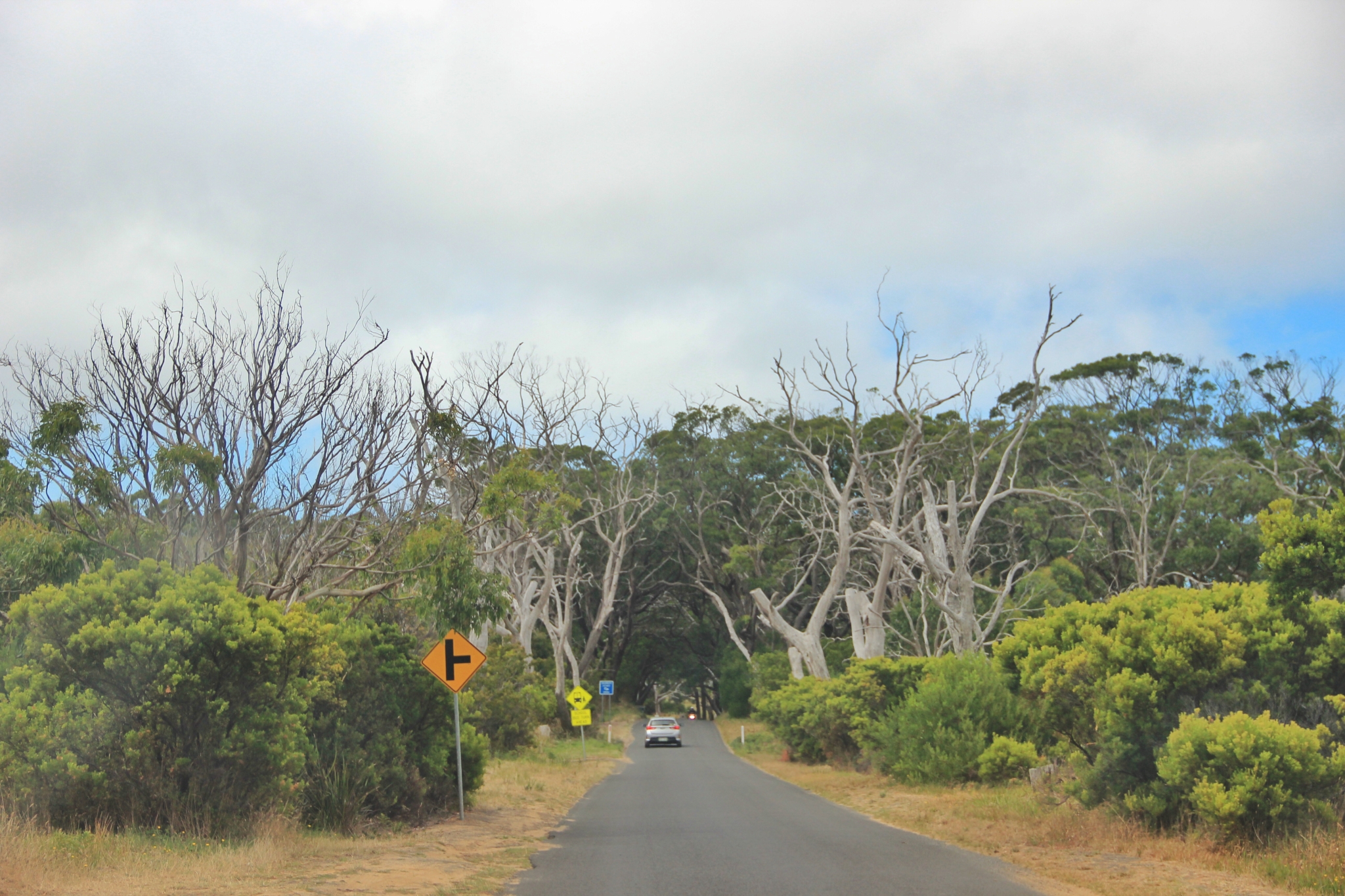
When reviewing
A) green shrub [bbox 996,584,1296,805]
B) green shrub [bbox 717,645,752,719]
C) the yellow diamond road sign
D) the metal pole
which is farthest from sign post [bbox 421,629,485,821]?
green shrub [bbox 717,645,752,719]

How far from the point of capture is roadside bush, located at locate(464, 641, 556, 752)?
25812mm

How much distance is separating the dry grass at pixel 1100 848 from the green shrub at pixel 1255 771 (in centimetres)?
33

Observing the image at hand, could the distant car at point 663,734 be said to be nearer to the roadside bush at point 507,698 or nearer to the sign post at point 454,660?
the roadside bush at point 507,698

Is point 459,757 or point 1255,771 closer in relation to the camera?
point 1255,771

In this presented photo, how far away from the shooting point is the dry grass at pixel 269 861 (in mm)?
8922

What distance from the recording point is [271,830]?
12.3 m

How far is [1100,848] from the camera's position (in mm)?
12727

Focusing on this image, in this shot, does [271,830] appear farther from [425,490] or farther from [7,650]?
[425,490]

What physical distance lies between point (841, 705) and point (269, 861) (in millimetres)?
19189

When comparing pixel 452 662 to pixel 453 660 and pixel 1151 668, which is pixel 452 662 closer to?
pixel 453 660

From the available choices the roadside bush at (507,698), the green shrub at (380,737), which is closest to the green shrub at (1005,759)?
the green shrub at (380,737)

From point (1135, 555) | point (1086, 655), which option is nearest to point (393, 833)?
point (1086, 655)

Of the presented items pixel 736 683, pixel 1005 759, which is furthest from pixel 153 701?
pixel 736 683

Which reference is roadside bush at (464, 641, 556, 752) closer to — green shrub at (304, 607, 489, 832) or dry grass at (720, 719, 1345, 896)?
green shrub at (304, 607, 489, 832)
